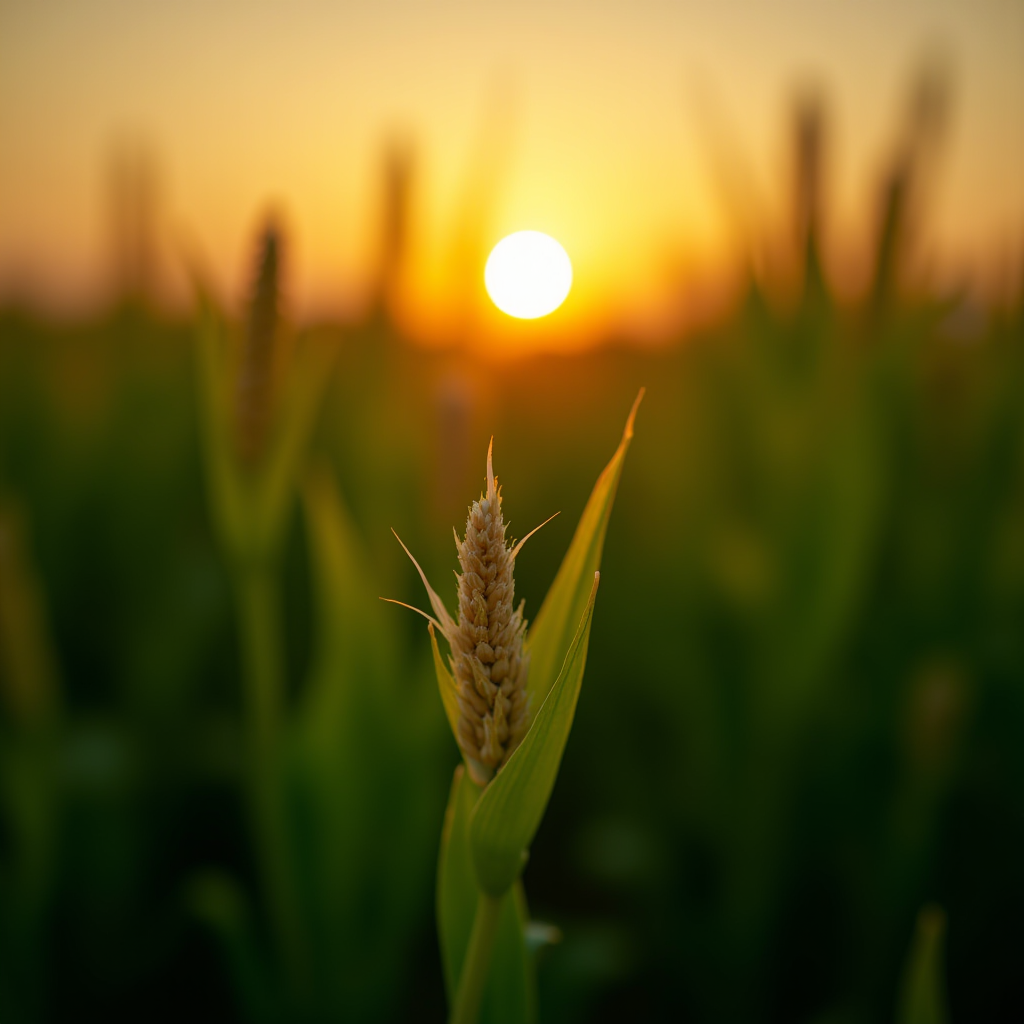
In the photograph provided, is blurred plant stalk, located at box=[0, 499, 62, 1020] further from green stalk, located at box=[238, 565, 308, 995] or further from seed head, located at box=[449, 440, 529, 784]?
seed head, located at box=[449, 440, 529, 784]

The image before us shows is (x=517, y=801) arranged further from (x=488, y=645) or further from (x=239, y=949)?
(x=239, y=949)

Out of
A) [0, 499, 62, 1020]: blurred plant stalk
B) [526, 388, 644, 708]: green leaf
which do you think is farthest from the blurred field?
[526, 388, 644, 708]: green leaf

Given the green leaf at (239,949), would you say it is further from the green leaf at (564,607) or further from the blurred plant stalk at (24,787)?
the green leaf at (564,607)

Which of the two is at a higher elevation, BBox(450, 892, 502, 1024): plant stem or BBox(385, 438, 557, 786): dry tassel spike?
BBox(385, 438, 557, 786): dry tassel spike

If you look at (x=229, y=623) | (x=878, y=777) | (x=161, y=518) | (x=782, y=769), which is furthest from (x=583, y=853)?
(x=161, y=518)

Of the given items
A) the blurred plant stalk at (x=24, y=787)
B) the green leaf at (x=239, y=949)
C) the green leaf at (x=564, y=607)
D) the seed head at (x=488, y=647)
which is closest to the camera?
the seed head at (x=488, y=647)

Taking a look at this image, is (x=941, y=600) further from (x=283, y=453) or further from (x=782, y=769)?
(x=283, y=453)

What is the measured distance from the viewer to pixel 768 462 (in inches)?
50.5

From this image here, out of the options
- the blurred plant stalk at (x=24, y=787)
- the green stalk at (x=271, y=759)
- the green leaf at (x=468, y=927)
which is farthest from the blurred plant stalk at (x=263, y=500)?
the green leaf at (x=468, y=927)

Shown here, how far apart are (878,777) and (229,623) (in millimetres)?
1134

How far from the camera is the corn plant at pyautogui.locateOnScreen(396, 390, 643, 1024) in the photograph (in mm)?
356

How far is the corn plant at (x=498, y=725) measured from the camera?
36 centimetres

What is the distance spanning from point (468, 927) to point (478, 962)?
2.8 inches

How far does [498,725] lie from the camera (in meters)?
0.39
